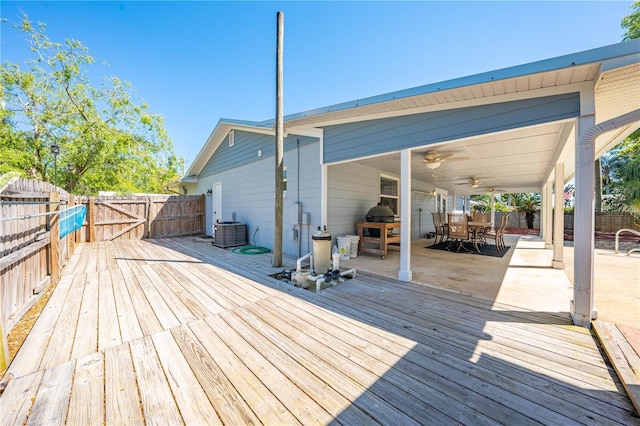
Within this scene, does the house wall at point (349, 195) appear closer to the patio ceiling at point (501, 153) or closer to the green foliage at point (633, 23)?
the patio ceiling at point (501, 153)

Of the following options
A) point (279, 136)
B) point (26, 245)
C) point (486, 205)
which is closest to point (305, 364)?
point (26, 245)

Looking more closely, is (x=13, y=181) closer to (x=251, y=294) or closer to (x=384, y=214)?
(x=251, y=294)

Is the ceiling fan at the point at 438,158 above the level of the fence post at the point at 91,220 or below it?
above

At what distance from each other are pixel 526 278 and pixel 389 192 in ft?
14.3

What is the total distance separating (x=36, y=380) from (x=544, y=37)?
7689 mm

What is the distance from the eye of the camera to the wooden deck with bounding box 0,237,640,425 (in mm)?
1364

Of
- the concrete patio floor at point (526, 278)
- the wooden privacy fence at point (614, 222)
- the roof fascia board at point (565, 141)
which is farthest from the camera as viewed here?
the wooden privacy fence at point (614, 222)

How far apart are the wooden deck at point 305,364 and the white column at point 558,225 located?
3.09 meters

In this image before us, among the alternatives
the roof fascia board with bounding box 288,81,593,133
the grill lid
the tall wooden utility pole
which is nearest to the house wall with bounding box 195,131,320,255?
the tall wooden utility pole

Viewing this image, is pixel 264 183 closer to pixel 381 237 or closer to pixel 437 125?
pixel 381 237

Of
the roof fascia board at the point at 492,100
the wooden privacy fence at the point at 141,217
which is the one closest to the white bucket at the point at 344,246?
the roof fascia board at the point at 492,100

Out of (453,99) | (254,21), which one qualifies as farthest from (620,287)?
(254,21)

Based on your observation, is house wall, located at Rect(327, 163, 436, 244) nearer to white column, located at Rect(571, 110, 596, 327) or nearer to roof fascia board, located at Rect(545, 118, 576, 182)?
roof fascia board, located at Rect(545, 118, 576, 182)

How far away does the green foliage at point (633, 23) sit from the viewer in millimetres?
9702
